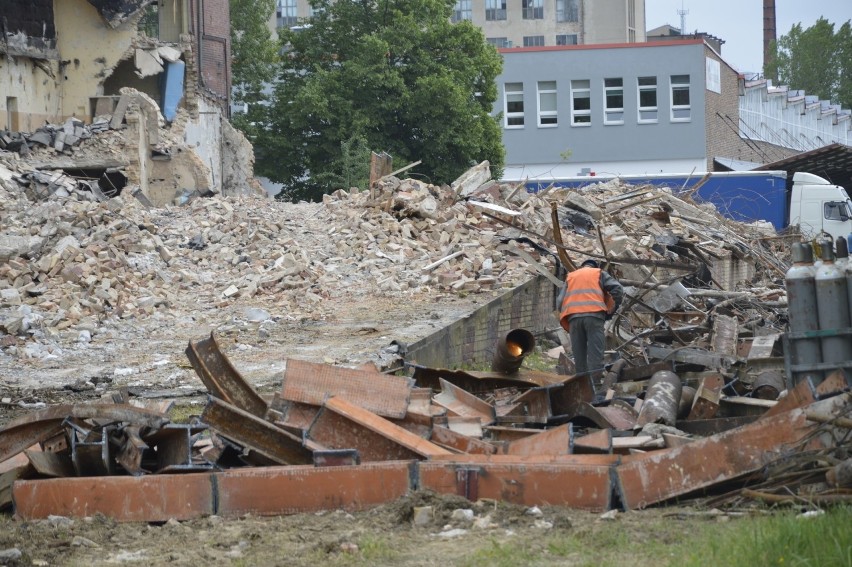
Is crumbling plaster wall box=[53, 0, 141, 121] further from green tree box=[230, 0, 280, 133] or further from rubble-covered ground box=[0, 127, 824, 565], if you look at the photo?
green tree box=[230, 0, 280, 133]

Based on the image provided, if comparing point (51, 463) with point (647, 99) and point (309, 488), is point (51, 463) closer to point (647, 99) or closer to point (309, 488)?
point (309, 488)

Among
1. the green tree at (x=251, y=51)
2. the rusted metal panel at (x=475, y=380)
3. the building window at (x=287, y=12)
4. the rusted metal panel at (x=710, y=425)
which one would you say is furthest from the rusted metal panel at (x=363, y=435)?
the building window at (x=287, y=12)

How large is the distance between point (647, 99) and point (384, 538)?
45.6 meters

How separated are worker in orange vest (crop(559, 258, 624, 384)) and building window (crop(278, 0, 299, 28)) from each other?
73.7 metres

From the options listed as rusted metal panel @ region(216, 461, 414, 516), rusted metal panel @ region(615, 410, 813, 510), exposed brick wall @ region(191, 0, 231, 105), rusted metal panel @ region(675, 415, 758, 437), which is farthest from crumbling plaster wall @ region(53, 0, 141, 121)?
rusted metal panel @ region(615, 410, 813, 510)

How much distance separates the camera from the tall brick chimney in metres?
80.4

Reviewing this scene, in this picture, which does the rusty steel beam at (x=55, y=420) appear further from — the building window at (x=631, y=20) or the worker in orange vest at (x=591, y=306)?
the building window at (x=631, y=20)

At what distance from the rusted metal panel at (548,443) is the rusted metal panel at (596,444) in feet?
0.28

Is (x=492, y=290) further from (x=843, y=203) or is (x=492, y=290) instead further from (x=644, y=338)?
(x=843, y=203)

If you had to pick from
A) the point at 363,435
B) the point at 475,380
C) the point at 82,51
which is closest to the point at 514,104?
the point at 82,51

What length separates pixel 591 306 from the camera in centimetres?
1063

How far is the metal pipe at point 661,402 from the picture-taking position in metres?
7.91

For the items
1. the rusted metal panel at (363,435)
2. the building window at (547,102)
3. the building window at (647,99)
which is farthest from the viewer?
the building window at (547,102)

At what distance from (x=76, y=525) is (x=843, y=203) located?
23.7 meters
